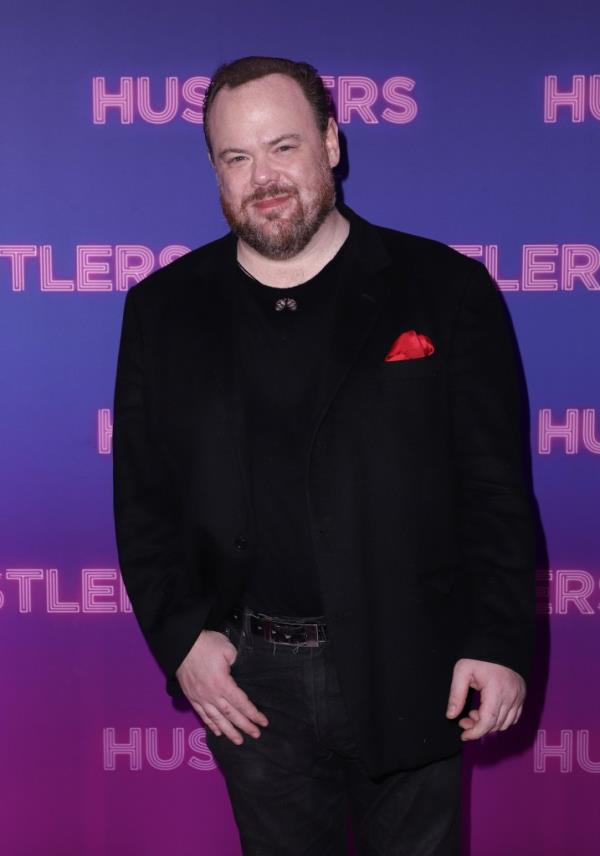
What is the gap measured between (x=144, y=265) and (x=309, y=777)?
1486 millimetres

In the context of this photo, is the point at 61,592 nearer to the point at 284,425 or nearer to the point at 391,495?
the point at 284,425

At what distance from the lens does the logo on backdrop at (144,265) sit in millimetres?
2684

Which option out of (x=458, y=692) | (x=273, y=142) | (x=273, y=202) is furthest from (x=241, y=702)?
(x=273, y=142)

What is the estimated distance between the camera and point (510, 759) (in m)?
2.87

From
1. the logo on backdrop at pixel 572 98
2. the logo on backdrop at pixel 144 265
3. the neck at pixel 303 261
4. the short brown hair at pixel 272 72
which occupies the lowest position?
the neck at pixel 303 261

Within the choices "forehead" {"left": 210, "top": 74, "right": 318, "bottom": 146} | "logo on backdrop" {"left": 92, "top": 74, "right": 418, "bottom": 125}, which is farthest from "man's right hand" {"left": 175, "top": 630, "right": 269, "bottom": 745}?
"logo on backdrop" {"left": 92, "top": 74, "right": 418, "bottom": 125}

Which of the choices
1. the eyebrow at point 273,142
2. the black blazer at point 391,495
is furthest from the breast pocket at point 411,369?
the eyebrow at point 273,142

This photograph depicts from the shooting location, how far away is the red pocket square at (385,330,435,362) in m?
1.85

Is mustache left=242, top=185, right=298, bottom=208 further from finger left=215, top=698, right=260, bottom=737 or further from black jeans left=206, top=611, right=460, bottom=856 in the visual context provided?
finger left=215, top=698, right=260, bottom=737

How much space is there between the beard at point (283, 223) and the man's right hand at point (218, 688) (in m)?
0.82

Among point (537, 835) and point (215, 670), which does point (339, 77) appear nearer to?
point (215, 670)

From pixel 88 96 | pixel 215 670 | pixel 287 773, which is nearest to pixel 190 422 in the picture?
pixel 215 670

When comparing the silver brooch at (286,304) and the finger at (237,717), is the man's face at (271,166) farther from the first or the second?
the finger at (237,717)

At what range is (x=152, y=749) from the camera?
288 cm
